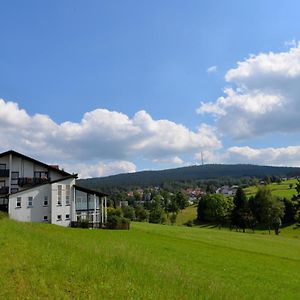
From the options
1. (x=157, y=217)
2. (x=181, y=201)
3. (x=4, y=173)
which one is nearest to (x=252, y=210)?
(x=157, y=217)

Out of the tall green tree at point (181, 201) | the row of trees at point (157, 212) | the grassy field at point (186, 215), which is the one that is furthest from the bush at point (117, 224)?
the tall green tree at point (181, 201)

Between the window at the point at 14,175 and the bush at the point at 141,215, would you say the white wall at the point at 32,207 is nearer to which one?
the window at the point at 14,175

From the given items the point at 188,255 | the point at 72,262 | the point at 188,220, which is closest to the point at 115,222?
the point at 188,255

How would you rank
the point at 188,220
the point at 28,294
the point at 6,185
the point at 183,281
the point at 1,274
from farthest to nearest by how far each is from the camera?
the point at 188,220, the point at 6,185, the point at 183,281, the point at 1,274, the point at 28,294

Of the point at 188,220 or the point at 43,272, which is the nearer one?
the point at 43,272

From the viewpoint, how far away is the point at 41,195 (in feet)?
183

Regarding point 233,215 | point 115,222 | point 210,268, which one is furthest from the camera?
point 233,215

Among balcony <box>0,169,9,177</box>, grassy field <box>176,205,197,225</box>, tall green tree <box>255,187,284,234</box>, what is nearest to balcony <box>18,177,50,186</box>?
balcony <box>0,169,9,177</box>

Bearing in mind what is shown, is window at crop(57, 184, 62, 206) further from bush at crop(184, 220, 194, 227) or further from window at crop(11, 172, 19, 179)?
bush at crop(184, 220, 194, 227)

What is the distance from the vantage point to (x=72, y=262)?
1580cm

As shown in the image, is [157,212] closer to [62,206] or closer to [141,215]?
[141,215]

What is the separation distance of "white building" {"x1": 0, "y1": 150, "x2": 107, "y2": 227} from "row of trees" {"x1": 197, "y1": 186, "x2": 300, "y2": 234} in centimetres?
4582

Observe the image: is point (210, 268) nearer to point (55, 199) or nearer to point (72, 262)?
point (72, 262)

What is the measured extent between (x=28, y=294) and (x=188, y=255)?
1893cm
